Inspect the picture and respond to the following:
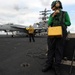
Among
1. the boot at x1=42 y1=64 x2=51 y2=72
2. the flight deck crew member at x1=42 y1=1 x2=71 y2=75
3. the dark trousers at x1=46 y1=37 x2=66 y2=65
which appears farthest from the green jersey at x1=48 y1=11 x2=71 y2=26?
the boot at x1=42 y1=64 x2=51 y2=72

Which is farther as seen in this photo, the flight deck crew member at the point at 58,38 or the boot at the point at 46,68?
the boot at the point at 46,68

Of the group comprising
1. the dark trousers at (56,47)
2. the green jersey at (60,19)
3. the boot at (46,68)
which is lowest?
the boot at (46,68)

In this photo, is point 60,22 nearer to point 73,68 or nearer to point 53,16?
point 53,16

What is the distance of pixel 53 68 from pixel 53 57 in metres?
0.33

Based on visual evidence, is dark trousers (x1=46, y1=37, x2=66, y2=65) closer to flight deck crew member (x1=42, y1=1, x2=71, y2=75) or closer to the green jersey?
flight deck crew member (x1=42, y1=1, x2=71, y2=75)

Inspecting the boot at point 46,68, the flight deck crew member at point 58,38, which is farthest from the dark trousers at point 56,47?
the boot at point 46,68

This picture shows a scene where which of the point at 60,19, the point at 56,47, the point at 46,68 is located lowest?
the point at 46,68

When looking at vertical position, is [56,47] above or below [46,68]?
above

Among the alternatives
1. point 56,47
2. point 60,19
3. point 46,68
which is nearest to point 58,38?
point 56,47

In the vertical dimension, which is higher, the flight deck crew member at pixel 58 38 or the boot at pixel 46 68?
the flight deck crew member at pixel 58 38

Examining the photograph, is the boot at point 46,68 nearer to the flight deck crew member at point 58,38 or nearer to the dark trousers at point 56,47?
the flight deck crew member at point 58,38

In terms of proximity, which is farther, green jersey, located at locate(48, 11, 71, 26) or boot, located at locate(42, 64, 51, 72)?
boot, located at locate(42, 64, 51, 72)

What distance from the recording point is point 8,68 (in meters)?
5.86

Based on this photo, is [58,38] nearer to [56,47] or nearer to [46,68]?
[56,47]
